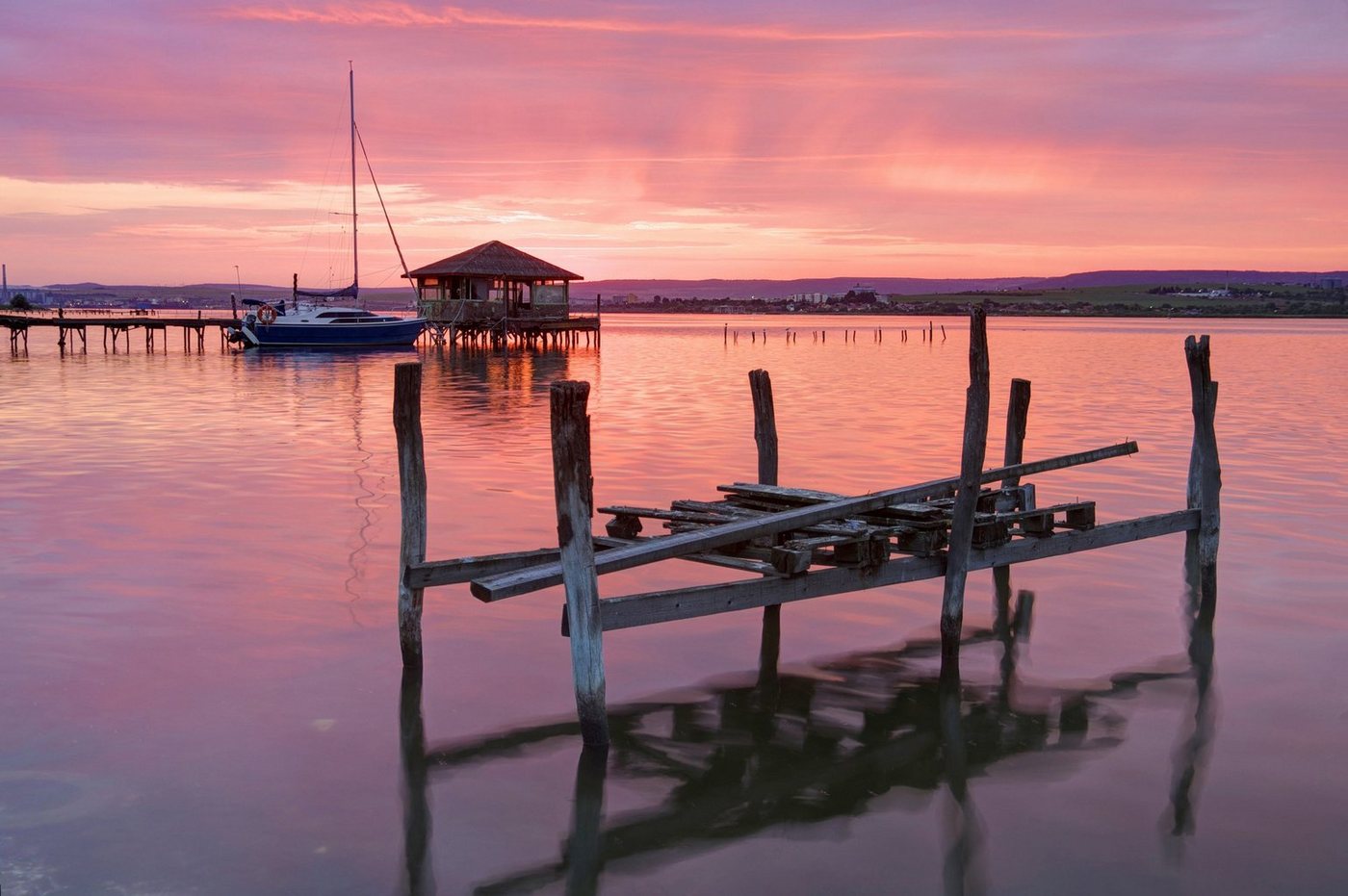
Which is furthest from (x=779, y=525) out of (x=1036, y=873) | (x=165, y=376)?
(x=165, y=376)

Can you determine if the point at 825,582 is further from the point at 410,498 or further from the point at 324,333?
the point at 324,333

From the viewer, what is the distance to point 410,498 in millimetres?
9070

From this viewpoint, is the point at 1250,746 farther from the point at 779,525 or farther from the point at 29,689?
the point at 29,689

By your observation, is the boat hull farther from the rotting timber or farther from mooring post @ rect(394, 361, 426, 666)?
mooring post @ rect(394, 361, 426, 666)

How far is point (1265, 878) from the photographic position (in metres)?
6.41

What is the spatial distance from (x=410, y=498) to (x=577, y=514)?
2.29 m

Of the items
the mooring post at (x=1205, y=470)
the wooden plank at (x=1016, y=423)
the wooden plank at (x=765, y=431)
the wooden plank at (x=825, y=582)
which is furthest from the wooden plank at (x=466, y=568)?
the mooring post at (x=1205, y=470)

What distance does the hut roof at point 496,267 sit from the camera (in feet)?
214

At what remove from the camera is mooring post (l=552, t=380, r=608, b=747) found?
23.9 feet

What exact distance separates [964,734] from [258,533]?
9.98 m

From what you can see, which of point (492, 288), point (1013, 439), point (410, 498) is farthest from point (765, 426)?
point (492, 288)

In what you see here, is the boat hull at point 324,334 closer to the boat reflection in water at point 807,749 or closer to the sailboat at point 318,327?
the sailboat at point 318,327

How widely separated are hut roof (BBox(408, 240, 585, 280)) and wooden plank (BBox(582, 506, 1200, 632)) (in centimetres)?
5681

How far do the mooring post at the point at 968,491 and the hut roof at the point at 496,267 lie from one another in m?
57.8
